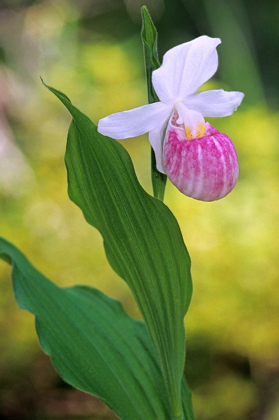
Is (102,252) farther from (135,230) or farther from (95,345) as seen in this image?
(135,230)

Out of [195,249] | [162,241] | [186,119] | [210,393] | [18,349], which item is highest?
[186,119]

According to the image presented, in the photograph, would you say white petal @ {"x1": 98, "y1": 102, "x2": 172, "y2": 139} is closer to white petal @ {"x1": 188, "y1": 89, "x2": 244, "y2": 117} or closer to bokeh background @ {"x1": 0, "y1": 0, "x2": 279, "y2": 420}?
white petal @ {"x1": 188, "y1": 89, "x2": 244, "y2": 117}

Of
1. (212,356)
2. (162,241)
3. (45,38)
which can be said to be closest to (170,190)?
(212,356)

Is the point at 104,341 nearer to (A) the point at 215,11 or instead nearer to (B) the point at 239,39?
(B) the point at 239,39

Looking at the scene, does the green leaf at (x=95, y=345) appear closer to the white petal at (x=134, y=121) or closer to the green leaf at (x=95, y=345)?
the green leaf at (x=95, y=345)

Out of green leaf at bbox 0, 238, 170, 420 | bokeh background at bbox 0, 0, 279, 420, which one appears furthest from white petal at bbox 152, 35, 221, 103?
bokeh background at bbox 0, 0, 279, 420

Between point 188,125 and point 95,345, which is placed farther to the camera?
point 95,345

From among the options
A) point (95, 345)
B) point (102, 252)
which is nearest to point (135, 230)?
point (95, 345)
